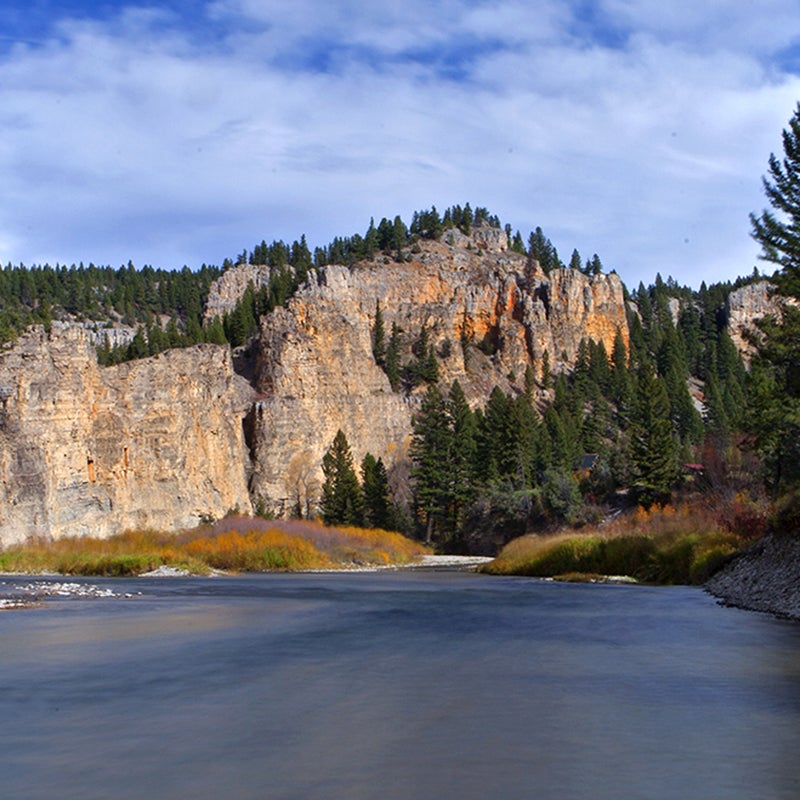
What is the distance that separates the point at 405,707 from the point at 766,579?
Result: 16.2 metres

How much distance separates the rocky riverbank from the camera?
2153 cm

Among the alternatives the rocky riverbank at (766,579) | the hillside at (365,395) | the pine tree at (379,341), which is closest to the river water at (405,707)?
the rocky riverbank at (766,579)

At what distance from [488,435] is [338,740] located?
72.9m

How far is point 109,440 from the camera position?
69500mm

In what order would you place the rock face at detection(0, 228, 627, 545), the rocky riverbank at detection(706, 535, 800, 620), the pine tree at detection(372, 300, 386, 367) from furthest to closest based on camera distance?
the pine tree at detection(372, 300, 386, 367) → the rock face at detection(0, 228, 627, 545) → the rocky riverbank at detection(706, 535, 800, 620)

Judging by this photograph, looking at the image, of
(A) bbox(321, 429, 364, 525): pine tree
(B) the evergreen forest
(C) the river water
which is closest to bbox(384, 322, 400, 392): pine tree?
(B) the evergreen forest

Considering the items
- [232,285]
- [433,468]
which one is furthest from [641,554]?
[232,285]

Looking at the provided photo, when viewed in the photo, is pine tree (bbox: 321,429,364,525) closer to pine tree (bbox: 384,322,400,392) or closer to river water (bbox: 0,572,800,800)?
pine tree (bbox: 384,322,400,392)

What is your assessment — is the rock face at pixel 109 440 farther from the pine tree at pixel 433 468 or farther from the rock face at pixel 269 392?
the pine tree at pixel 433 468

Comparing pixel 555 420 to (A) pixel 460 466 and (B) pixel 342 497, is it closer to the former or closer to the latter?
(A) pixel 460 466

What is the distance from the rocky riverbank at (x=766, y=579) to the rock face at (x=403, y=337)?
6119 centimetres

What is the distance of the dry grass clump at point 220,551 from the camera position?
48344 mm

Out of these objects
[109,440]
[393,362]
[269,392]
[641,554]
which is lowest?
[641,554]

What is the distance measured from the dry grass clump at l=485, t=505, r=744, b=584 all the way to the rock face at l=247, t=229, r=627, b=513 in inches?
1662
